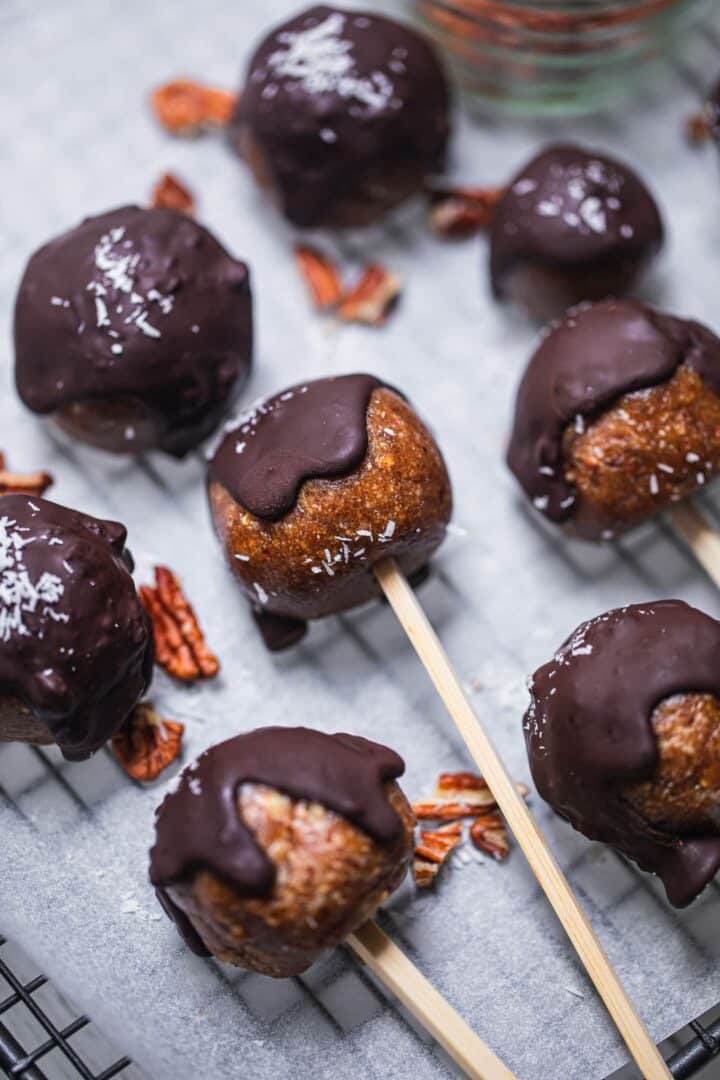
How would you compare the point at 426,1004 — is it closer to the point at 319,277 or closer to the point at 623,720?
the point at 623,720

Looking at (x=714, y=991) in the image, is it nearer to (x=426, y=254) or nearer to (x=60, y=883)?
(x=60, y=883)

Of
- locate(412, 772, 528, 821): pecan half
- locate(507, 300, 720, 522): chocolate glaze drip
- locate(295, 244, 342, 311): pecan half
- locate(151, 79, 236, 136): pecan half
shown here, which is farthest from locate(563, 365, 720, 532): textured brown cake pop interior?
locate(151, 79, 236, 136): pecan half

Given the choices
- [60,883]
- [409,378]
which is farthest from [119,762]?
[409,378]

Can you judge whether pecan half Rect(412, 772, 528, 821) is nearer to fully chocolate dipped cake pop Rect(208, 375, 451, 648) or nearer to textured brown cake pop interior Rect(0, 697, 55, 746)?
fully chocolate dipped cake pop Rect(208, 375, 451, 648)

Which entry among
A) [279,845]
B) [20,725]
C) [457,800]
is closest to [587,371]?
[457,800]

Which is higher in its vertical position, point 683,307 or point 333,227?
point 333,227

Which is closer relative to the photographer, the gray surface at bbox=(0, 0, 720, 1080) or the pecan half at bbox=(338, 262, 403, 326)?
the gray surface at bbox=(0, 0, 720, 1080)

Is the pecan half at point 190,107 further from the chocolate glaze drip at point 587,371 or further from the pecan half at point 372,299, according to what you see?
the chocolate glaze drip at point 587,371
